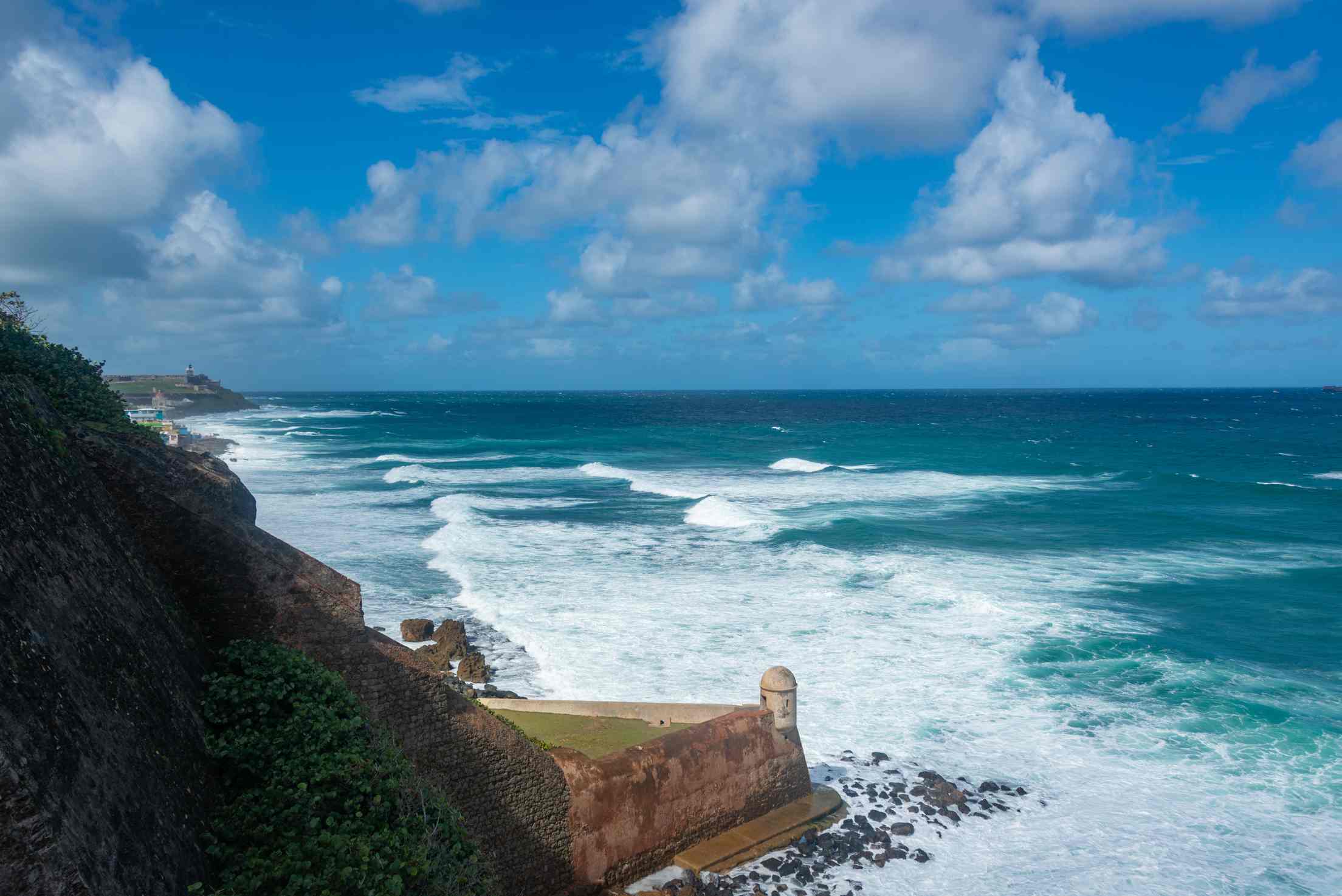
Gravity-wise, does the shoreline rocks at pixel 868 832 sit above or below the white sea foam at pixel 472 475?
below

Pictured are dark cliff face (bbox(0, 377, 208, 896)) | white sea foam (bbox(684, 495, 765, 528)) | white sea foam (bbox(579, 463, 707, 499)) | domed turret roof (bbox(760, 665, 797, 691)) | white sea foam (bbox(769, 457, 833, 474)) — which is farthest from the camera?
white sea foam (bbox(769, 457, 833, 474))

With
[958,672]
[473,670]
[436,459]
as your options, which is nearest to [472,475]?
[436,459]

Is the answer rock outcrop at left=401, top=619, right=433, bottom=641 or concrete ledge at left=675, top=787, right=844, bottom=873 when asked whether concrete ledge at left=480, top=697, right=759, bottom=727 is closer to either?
concrete ledge at left=675, top=787, right=844, bottom=873

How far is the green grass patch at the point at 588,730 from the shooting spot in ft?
45.0

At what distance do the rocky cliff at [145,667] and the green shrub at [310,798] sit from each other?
1.05 ft

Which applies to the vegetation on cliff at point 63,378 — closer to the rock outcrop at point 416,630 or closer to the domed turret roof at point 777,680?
the domed turret roof at point 777,680

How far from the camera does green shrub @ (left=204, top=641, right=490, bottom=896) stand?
24.9 ft

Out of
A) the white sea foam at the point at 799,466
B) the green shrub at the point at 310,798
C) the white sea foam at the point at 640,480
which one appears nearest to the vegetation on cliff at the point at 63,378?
the green shrub at the point at 310,798

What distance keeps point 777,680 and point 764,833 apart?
2.24m

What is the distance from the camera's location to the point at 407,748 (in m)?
9.89

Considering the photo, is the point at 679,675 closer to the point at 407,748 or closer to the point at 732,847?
the point at 732,847

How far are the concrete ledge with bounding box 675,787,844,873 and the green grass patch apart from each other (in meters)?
1.70

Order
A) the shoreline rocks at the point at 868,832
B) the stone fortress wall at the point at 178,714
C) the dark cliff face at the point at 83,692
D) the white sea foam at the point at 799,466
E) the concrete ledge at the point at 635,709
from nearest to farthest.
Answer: the dark cliff face at the point at 83,692, the stone fortress wall at the point at 178,714, the shoreline rocks at the point at 868,832, the concrete ledge at the point at 635,709, the white sea foam at the point at 799,466

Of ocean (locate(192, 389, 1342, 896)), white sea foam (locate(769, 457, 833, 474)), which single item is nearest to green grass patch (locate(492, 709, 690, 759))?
ocean (locate(192, 389, 1342, 896))
